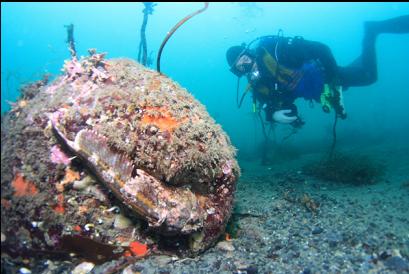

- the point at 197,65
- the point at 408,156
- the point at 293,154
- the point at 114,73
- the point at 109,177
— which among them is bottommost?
the point at 293,154

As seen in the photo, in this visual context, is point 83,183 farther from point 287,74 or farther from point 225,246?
point 287,74

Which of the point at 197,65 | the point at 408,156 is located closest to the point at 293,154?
the point at 408,156

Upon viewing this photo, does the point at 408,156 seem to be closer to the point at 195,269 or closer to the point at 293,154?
the point at 293,154

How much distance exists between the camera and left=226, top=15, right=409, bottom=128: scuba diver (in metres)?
7.05

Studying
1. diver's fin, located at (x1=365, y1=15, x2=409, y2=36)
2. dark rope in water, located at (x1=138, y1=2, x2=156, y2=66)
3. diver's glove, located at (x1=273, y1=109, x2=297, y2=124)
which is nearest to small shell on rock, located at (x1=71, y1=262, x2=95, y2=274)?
diver's glove, located at (x1=273, y1=109, x2=297, y2=124)

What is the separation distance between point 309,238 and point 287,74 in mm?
4859

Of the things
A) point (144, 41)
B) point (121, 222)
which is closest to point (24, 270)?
point (121, 222)

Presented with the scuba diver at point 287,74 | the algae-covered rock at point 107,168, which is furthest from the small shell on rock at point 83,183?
the scuba diver at point 287,74

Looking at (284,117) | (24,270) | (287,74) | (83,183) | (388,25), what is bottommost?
(24,270)

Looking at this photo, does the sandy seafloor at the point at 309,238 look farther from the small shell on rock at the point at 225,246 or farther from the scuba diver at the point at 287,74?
the scuba diver at the point at 287,74

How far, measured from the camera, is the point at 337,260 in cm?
296

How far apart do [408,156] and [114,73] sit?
29.5 feet

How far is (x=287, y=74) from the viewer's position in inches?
286

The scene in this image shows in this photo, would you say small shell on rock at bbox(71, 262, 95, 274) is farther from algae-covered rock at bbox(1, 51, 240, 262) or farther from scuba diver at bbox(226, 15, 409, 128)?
scuba diver at bbox(226, 15, 409, 128)
